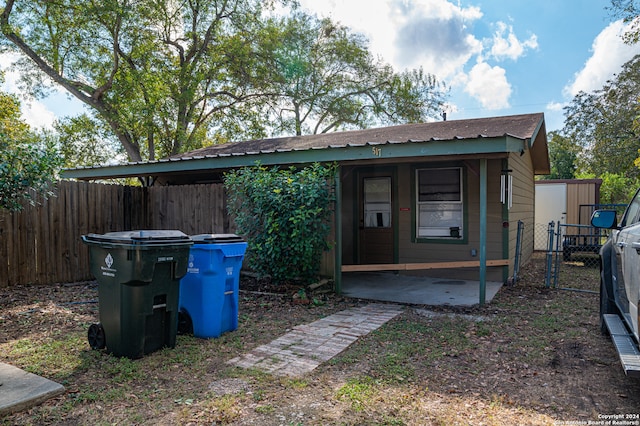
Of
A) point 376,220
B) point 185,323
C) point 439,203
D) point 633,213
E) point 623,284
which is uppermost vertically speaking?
point 439,203

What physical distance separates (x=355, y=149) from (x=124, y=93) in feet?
47.9

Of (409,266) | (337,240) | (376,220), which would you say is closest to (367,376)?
(337,240)

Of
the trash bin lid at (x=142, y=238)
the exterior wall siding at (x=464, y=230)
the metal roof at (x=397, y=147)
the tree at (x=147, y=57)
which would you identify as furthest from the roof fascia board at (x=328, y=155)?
the tree at (x=147, y=57)

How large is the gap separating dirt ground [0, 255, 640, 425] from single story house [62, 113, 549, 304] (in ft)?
6.95

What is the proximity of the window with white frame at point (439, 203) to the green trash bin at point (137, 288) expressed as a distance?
5.26 meters

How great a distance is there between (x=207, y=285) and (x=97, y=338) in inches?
43.2

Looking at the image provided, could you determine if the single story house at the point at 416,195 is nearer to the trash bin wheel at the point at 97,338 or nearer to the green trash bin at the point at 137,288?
the green trash bin at the point at 137,288

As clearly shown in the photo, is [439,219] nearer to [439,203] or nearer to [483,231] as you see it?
[439,203]

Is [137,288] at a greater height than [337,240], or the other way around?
[337,240]

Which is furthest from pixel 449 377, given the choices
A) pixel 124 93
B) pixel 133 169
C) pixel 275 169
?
pixel 124 93

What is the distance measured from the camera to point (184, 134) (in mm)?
18938

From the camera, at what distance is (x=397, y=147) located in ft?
19.4

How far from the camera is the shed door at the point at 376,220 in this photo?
8.34m

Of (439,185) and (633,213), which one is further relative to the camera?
(439,185)
